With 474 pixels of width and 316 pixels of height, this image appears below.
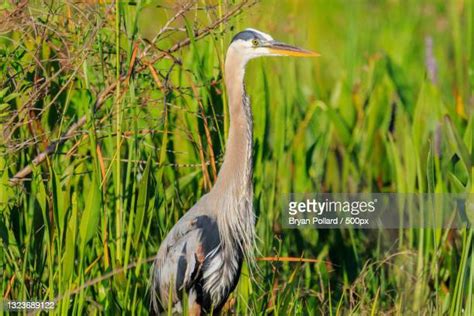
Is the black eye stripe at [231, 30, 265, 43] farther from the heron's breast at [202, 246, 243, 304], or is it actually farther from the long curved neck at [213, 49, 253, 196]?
the heron's breast at [202, 246, 243, 304]

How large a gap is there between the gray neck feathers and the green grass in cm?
11

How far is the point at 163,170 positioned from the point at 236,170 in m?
0.23

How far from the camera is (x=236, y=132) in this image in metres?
3.04

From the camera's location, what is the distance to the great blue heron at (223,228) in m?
3.04

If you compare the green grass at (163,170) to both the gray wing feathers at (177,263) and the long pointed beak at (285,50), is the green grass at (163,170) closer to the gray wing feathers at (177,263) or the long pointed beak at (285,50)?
the gray wing feathers at (177,263)

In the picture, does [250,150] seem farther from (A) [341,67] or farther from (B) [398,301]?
(A) [341,67]

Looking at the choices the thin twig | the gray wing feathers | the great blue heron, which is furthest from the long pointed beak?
the gray wing feathers

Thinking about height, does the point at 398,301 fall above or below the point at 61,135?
below

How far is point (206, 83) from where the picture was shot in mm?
3230

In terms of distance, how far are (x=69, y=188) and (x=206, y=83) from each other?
52cm

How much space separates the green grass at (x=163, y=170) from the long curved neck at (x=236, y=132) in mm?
102

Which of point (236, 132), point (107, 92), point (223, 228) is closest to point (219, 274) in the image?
point (223, 228)

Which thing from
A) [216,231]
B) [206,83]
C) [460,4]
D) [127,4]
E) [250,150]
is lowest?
[216,231]

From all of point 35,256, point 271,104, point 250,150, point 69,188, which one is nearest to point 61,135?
point 69,188
